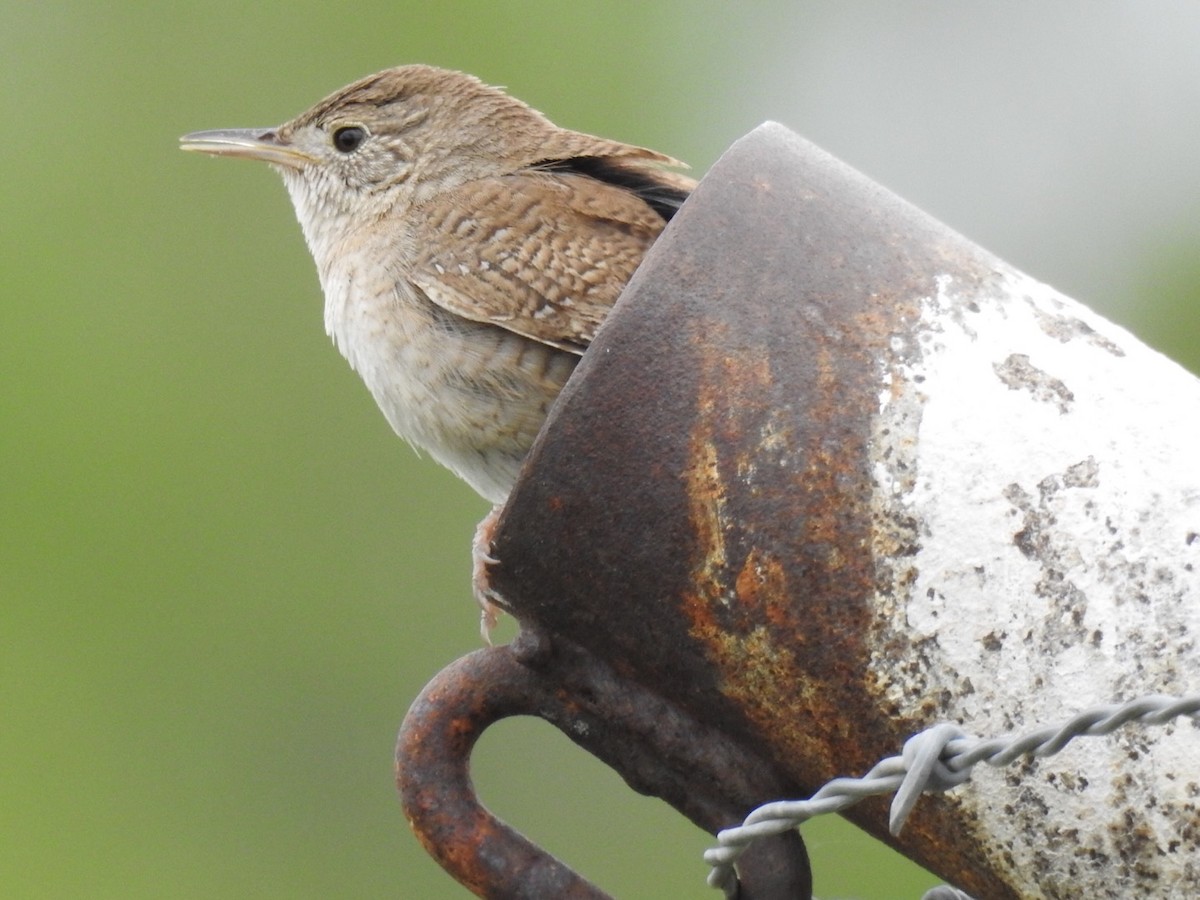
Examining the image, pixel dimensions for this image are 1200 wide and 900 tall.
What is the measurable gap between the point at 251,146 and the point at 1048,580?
2740mm

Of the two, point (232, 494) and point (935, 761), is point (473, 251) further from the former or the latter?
point (232, 494)

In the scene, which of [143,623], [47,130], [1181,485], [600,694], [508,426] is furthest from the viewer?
[47,130]

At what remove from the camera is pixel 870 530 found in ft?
5.83

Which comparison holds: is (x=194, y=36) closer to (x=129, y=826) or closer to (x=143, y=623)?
(x=143, y=623)

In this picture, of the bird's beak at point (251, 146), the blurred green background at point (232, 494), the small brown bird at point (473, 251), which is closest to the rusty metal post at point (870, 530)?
the small brown bird at point (473, 251)

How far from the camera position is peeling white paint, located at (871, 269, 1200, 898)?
167cm

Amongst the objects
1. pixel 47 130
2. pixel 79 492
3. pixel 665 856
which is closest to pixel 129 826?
pixel 79 492

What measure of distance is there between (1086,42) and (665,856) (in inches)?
234

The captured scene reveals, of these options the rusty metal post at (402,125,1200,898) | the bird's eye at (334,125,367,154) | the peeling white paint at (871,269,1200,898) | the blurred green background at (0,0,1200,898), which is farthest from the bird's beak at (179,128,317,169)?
the blurred green background at (0,0,1200,898)

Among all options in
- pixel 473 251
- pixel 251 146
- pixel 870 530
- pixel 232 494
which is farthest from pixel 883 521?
pixel 232 494

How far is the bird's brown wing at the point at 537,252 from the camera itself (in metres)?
2.77

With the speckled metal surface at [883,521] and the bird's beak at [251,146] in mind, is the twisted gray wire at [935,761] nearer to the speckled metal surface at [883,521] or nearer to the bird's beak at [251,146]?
the speckled metal surface at [883,521]

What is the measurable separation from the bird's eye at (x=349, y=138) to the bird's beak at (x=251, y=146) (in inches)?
2.7

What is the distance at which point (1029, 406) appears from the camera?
1.82 m
